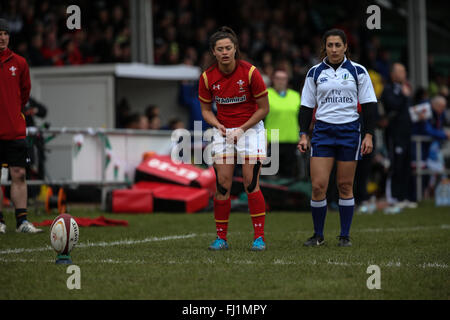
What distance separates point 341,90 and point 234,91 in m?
1.10

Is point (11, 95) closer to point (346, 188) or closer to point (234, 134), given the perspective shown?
point (234, 134)

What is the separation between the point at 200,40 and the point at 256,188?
43.5 ft

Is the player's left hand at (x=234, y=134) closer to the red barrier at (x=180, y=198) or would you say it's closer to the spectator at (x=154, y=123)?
the red barrier at (x=180, y=198)

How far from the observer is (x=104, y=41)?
18516 millimetres

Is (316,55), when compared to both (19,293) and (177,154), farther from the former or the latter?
(19,293)

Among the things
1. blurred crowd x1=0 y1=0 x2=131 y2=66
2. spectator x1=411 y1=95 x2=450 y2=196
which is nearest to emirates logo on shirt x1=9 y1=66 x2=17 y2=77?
blurred crowd x1=0 y1=0 x2=131 y2=66

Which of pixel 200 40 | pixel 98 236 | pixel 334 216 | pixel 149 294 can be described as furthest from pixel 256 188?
pixel 200 40

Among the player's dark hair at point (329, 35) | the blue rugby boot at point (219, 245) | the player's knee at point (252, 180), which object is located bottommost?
the blue rugby boot at point (219, 245)

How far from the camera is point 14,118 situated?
9727mm

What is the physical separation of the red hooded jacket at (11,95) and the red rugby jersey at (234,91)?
2.50 metres

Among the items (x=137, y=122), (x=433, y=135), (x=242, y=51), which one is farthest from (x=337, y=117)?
(x=242, y=51)

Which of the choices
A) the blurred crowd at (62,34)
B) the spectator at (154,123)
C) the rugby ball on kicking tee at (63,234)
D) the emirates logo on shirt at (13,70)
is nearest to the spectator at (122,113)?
the spectator at (154,123)

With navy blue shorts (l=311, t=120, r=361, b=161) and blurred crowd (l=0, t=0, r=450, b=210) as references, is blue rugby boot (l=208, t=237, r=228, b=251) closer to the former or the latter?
navy blue shorts (l=311, t=120, r=361, b=161)

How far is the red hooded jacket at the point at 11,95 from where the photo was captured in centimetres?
967
